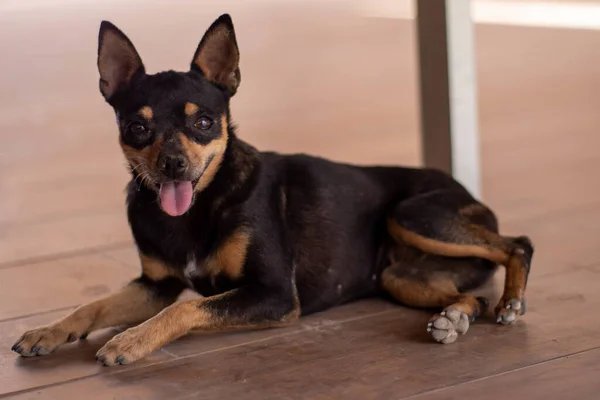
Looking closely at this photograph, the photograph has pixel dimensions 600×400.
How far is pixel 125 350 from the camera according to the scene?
124 inches

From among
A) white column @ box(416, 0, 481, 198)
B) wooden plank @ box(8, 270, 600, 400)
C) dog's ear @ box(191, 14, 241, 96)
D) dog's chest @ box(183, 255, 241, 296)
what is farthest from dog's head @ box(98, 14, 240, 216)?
white column @ box(416, 0, 481, 198)

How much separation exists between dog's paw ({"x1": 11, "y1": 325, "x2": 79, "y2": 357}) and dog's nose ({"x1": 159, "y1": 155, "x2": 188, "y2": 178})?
63 centimetres

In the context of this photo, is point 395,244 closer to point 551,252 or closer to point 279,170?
point 279,170

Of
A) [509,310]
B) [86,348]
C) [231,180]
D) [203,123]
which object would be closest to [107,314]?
[86,348]

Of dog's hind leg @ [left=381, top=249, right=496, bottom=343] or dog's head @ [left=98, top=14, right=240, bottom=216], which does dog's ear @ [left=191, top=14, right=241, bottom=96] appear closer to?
dog's head @ [left=98, top=14, right=240, bottom=216]

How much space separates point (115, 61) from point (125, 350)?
97 cm

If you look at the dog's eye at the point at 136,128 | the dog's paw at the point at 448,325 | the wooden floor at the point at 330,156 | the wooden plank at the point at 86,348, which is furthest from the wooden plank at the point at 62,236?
the dog's paw at the point at 448,325

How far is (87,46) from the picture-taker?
10.9 metres

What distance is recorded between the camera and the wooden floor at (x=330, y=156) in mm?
3033

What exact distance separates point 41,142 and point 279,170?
158 inches

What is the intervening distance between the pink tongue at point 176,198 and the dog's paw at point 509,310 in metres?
1.08

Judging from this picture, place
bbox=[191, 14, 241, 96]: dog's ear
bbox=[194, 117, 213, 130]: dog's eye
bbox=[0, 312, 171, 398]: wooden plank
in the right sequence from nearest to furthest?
bbox=[0, 312, 171, 398]: wooden plank → bbox=[194, 117, 213, 130]: dog's eye → bbox=[191, 14, 241, 96]: dog's ear

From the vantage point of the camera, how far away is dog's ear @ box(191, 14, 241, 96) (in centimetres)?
346

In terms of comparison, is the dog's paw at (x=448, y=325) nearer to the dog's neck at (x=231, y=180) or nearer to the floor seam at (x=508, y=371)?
the floor seam at (x=508, y=371)
